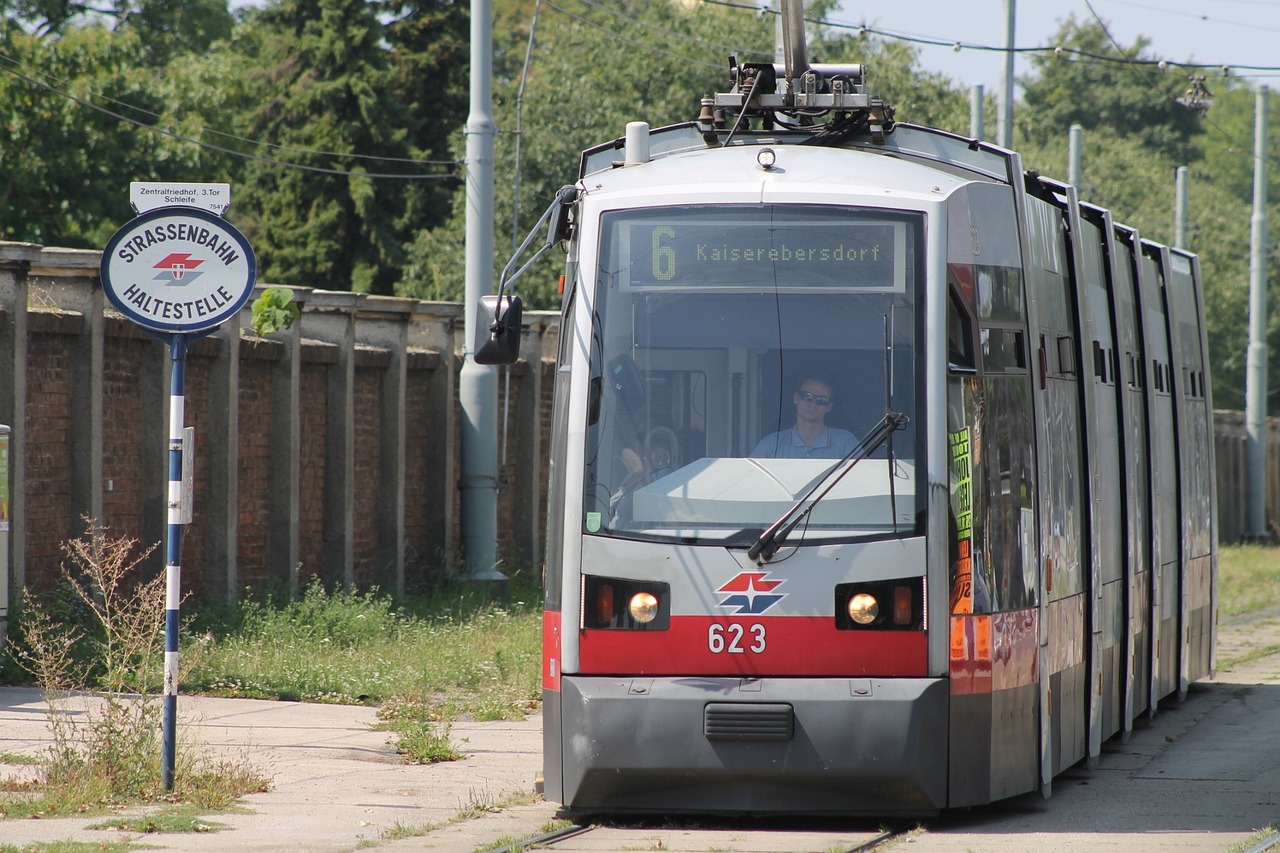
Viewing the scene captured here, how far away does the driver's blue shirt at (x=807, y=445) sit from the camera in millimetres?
8164

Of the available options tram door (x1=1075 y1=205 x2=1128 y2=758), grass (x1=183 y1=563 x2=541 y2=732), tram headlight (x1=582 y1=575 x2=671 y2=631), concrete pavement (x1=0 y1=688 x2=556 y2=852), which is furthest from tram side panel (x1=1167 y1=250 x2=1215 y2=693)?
tram headlight (x1=582 y1=575 x2=671 y2=631)

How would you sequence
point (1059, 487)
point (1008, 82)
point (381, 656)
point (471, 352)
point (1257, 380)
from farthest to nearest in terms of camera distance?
point (1257, 380), point (1008, 82), point (471, 352), point (381, 656), point (1059, 487)

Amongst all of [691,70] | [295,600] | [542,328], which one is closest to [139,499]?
[295,600]

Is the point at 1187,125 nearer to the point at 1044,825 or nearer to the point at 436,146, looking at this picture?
the point at 436,146

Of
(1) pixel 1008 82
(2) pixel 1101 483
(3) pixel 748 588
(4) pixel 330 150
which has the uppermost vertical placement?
(4) pixel 330 150

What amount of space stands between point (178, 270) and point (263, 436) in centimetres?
737

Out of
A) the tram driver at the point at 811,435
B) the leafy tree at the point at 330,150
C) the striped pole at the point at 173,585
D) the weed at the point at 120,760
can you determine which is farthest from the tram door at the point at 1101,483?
the leafy tree at the point at 330,150

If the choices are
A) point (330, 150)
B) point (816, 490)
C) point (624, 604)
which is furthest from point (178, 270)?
point (330, 150)

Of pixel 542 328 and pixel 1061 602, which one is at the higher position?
pixel 542 328

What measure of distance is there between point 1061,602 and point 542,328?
1235cm

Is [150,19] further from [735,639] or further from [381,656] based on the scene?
[735,639]

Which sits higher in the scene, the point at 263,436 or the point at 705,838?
the point at 263,436

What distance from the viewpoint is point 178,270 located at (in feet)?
29.6

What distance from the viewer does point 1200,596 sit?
14250 mm
